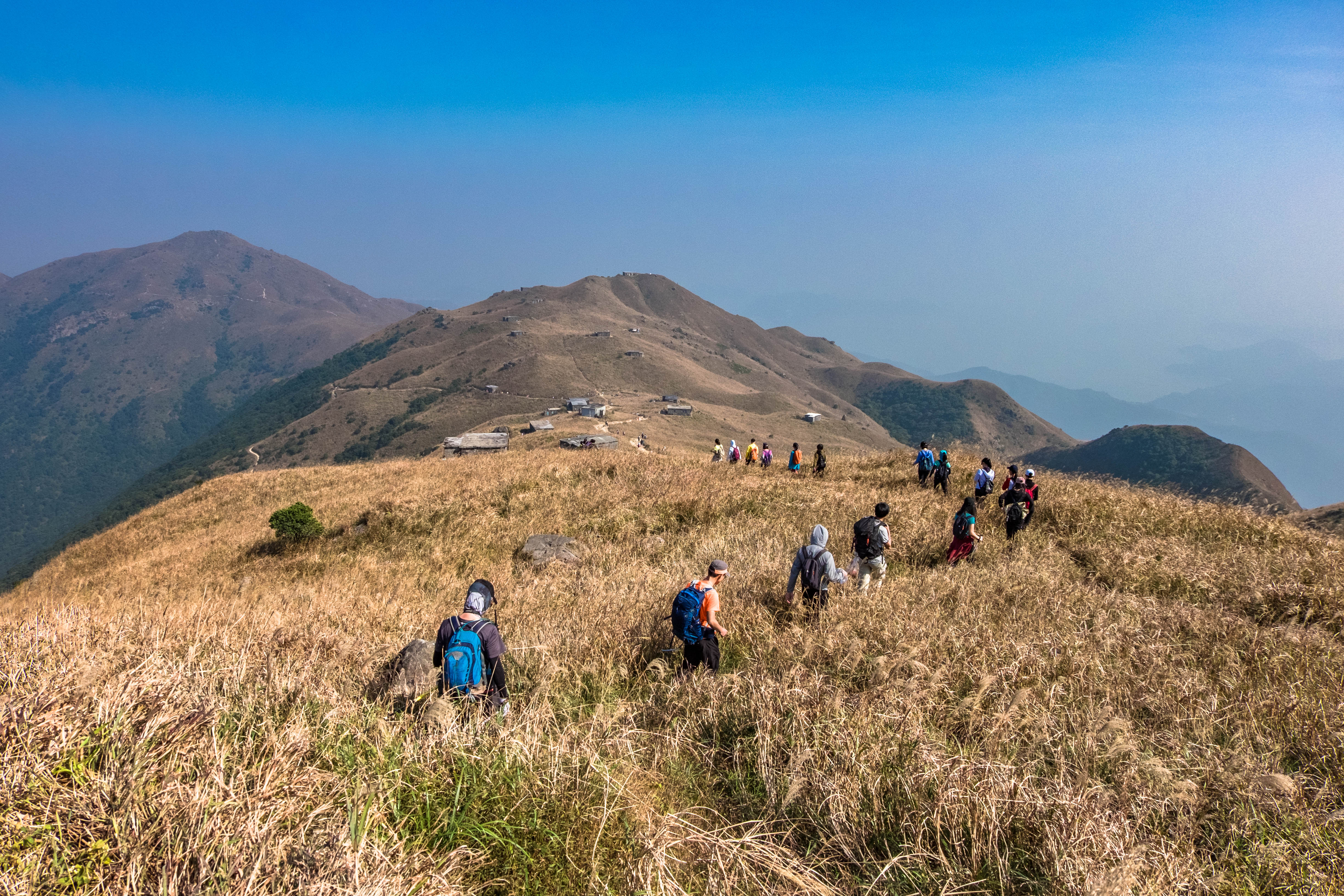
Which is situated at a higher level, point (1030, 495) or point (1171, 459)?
point (1171, 459)

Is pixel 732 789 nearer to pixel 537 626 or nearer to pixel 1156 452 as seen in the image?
pixel 537 626

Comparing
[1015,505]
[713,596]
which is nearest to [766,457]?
[1015,505]

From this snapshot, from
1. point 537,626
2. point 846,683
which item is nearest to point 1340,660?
point 846,683

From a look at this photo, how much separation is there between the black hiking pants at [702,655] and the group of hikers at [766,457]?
10161 millimetres

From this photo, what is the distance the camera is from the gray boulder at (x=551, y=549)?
1162 cm

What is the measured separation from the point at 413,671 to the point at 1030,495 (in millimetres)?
10167

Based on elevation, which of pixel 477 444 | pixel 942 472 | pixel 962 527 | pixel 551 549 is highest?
pixel 942 472

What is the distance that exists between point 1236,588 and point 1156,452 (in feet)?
440

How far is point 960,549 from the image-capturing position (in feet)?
29.3

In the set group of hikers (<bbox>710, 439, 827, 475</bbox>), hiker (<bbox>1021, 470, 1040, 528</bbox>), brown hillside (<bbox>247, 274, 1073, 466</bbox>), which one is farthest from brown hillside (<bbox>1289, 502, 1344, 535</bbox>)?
brown hillside (<bbox>247, 274, 1073, 466</bbox>)

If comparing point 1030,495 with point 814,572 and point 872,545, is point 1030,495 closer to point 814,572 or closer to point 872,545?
point 872,545

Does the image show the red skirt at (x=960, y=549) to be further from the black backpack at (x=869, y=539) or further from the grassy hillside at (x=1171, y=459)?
the grassy hillside at (x=1171, y=459)

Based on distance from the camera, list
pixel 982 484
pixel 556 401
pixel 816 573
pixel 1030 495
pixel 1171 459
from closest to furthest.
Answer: pixel 816 573 < pixel 1030 495 < pixel 982 484 < pixel 1171 459 < pixel 556 401

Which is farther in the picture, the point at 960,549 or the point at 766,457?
the point at 766,457
